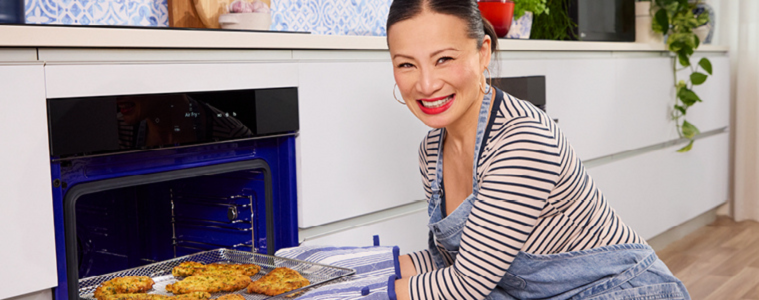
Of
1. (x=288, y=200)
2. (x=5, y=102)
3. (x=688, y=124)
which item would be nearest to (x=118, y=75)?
(x=5, y=102)

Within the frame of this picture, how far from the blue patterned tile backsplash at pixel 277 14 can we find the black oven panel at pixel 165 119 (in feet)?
1.63

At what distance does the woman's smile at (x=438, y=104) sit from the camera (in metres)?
1.10

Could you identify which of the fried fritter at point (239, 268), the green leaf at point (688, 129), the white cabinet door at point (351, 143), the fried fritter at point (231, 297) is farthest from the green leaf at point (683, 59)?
the fried fritter at point (231, 297)

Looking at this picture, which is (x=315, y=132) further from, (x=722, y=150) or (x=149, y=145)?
(x=722, y=150)

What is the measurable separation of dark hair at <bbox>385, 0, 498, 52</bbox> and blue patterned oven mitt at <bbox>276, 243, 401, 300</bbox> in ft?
1.21

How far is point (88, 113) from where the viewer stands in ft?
3.56

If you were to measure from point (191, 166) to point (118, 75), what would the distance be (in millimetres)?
218

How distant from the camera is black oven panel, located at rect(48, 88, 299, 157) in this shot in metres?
1.06

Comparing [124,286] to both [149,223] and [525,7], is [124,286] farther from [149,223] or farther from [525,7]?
[525,7]

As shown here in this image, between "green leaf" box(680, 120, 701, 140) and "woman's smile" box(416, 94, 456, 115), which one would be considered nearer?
"woman's smile" box(416, 94, 456, 115)

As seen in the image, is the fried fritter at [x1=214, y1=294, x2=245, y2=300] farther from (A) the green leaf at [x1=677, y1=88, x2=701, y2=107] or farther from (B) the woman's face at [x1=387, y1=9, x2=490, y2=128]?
(A) the green leaf at [x1=677, y1=88, x2=701, y2=107]

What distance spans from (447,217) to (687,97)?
7.45 feet

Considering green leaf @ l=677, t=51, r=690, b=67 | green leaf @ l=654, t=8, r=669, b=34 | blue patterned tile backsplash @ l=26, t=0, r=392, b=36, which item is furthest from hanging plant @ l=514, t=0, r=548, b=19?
green leaf @ l=677, t=51, r=690, b=67

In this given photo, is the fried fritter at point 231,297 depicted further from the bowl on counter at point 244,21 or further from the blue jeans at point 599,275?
the bowl on counter at point 244,21
